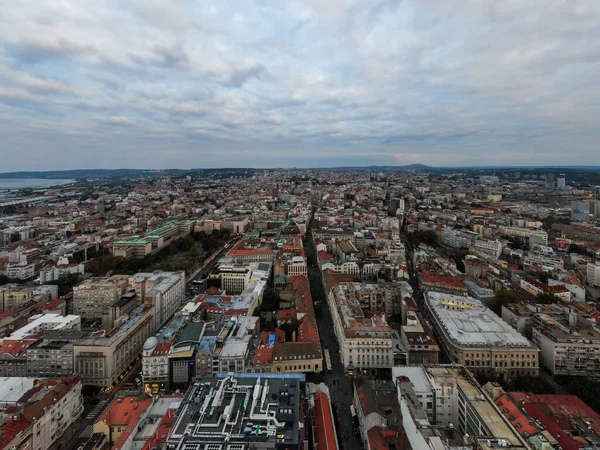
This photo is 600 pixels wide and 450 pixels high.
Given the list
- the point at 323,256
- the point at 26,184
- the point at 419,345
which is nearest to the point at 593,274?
the point at 419,345

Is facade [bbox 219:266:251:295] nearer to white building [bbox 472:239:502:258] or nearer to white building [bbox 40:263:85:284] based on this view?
white building [bbox 40:263:85:284]

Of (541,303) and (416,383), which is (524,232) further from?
(416,383)

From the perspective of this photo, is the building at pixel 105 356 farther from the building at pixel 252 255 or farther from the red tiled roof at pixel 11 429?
the building at pixel 252 255

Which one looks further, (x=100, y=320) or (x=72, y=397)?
(x=100, y=320)

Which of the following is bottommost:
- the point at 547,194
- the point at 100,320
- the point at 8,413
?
the point at 100,320

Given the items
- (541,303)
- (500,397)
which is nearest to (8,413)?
(500,397)

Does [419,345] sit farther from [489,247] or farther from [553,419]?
[489,247]

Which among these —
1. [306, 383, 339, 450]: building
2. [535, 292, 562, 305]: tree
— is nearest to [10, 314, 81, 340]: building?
[306, 383, 339, 450]: building
